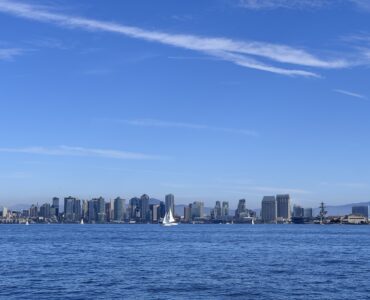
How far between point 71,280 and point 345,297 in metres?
35.0

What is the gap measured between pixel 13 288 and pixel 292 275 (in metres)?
37.7

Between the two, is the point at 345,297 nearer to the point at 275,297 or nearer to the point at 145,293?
the point at 275,297

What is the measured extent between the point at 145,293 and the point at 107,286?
7314 millimetres

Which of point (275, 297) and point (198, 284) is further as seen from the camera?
point (198, 284)

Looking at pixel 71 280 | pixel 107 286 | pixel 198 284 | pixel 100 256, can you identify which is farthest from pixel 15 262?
pixel 198 284

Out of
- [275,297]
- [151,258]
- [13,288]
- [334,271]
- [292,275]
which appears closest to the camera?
[275,297]

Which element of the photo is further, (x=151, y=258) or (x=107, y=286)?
(x=151, y=258)

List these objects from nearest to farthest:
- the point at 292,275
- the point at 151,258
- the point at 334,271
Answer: the point at 292,275, the point at 334,271, the point at 151,258

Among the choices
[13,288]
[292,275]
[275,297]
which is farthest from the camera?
[292,275]

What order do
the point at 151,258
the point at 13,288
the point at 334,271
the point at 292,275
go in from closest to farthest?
1. the point at 13,288
2. the point at 292,275
3. the point at 334,271
4. the point at 151,258

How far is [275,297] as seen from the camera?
61312 millimetres

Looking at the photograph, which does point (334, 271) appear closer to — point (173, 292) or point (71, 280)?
point (173, 292)

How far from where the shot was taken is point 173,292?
64250 millimetres

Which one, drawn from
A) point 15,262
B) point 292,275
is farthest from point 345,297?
point 15,262
